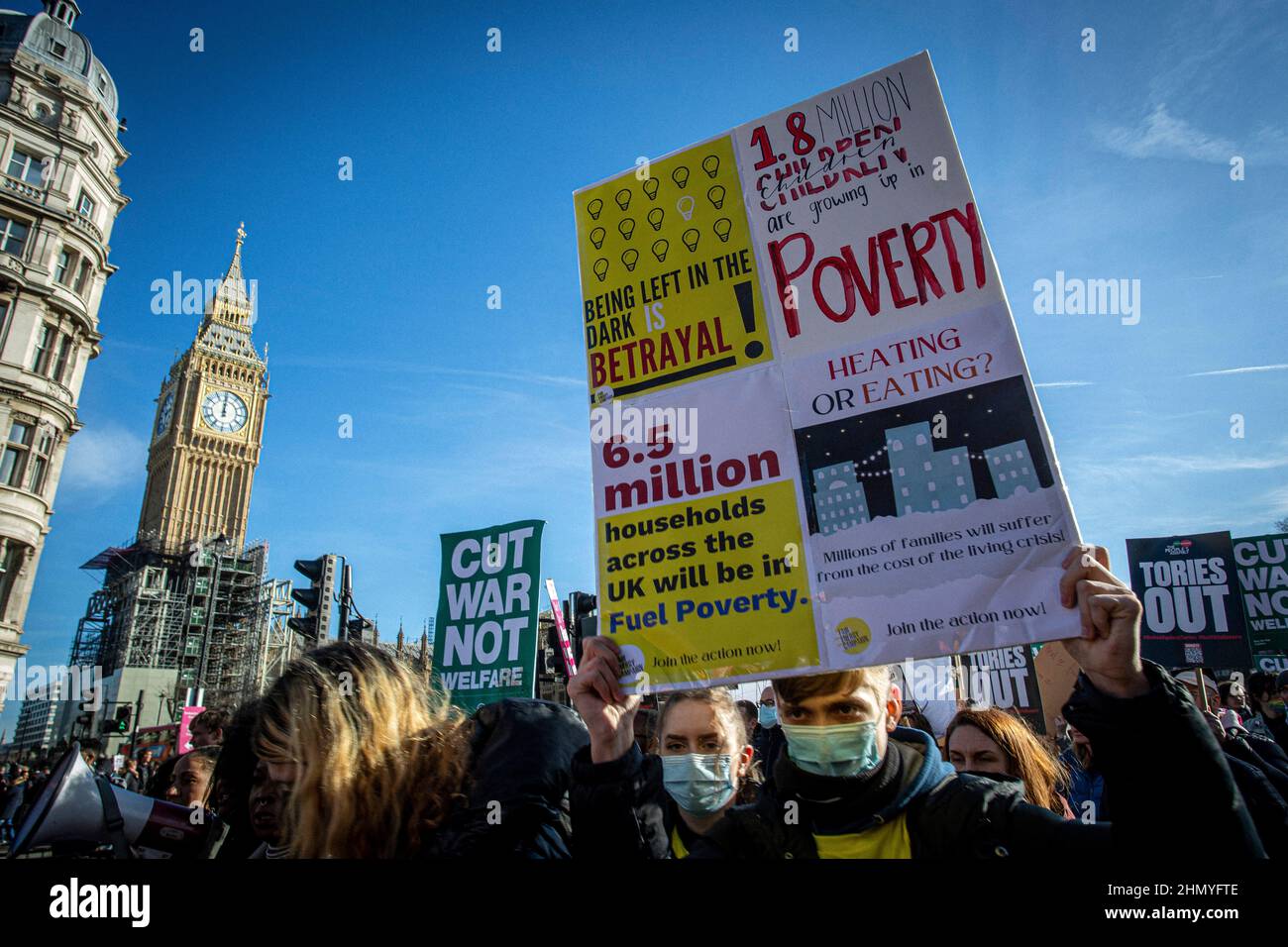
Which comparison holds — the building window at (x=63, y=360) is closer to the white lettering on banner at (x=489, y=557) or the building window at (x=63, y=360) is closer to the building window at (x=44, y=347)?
the building window at (x=44, y=347)

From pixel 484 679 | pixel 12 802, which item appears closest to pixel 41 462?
pixel 12 802

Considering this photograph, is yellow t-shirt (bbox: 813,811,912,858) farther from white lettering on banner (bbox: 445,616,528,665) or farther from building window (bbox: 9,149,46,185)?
building window (bbox: 9,149,46,185)

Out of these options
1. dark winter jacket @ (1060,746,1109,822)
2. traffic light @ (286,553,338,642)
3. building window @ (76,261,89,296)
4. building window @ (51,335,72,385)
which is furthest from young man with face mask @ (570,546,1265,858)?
building window @ (76,261,89,296)

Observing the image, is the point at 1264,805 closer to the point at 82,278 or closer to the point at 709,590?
the point at 709,590

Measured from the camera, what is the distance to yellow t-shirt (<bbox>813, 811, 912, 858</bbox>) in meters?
2.27

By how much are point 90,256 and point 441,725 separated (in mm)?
35856

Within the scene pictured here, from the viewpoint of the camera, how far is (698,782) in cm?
350

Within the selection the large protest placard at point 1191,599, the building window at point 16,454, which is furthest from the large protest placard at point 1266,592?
the building window at point 16,454

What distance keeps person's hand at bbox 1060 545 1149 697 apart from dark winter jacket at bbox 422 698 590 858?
1454 millimetres

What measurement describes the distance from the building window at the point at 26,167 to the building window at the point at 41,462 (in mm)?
10166

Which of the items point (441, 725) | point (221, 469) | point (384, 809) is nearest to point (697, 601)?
point (441, 725)

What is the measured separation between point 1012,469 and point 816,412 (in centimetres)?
58

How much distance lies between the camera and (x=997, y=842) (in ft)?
6.75

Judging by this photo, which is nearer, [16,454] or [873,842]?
[873,842]
